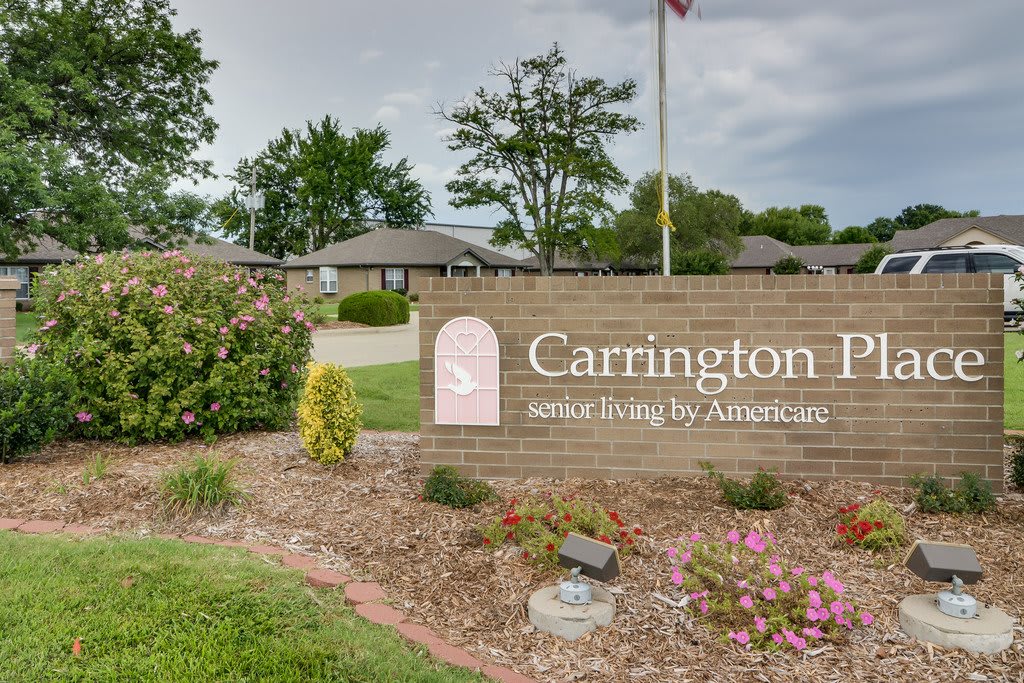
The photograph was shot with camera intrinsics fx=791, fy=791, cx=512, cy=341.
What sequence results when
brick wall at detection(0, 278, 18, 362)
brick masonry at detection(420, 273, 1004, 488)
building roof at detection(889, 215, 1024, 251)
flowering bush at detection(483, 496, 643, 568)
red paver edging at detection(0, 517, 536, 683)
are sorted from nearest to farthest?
red paver edging at detection(0, 517, 536, 683) → flowering bush at detection(483, 496, 643, 568) → brick masonry at detection(420, 273, 1004, 488) → brick wall at detection(0, 278, 18, 362) → building roof at detection(889, 215, 1024, 251)

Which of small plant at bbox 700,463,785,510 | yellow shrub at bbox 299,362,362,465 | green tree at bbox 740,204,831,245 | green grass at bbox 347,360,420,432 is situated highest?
green tree at bbox 740,204,831,245

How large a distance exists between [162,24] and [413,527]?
31.3 meters

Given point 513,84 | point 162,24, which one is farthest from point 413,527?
point 513,84

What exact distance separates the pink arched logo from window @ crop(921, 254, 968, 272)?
15465 millimetres

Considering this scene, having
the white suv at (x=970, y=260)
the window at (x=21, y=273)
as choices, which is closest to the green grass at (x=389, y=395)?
the white suv at (x=970, y=260)

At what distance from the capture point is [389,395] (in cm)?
1218

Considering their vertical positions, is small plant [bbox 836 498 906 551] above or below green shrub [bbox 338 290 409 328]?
below

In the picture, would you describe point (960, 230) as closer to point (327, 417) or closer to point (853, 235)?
point (853, 235)

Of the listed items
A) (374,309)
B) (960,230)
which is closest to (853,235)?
(960,230)

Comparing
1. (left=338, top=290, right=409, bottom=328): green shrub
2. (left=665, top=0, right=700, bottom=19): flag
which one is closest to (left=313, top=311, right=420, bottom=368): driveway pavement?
(left=338, top=290, right=409, bottom=328): green shrub

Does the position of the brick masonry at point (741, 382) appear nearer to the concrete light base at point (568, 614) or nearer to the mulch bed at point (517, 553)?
the mulch bed at point (517, 553)

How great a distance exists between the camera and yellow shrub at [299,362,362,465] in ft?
22.0

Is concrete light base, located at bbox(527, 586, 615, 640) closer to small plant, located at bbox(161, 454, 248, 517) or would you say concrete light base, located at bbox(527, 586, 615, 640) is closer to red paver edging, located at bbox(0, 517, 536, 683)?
red paver edging, located at bbox(0, 517, 536, 683)

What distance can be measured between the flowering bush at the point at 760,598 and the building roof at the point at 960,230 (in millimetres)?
51125
